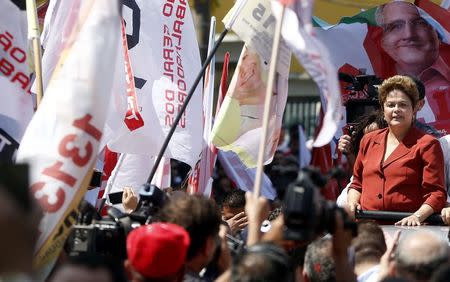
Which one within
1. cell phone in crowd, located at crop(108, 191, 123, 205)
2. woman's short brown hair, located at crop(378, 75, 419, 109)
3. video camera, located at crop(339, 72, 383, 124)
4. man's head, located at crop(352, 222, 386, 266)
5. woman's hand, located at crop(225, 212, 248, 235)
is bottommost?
woman's hand, located at crop(225, 212, 248, 235)

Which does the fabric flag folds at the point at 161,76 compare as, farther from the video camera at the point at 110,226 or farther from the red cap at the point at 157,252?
the red cap at the point at 157,252

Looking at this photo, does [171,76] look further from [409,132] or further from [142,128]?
[409,132]

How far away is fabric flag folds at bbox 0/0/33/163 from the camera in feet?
19.0

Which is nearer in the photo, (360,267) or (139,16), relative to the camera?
(360,267)

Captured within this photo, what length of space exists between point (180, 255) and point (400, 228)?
82.5 inches

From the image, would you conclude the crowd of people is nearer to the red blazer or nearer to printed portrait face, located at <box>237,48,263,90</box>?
the red blazer

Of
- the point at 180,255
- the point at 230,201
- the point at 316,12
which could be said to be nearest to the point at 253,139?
the point at 230,201

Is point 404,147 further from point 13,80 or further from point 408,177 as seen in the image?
→ point 13,80

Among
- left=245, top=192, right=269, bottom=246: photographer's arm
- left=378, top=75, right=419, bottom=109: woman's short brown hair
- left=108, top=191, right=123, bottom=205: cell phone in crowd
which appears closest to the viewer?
left=245, top=192, right=269, bottom=246: photographer's arm

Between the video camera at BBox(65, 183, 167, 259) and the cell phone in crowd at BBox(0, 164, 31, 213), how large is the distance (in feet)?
4.55

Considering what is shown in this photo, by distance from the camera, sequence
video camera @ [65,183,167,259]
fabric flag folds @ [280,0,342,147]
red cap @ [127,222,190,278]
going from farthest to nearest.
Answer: video camera @ [65,183,167,259]
fabric flag folds @ [280,0,342,147]
red cap @ [127,222,190,278]

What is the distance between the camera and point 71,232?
495 centimetres

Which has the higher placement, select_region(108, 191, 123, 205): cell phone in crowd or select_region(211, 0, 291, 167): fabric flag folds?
select_region(211, 0, 291, 167): fabric flag folds

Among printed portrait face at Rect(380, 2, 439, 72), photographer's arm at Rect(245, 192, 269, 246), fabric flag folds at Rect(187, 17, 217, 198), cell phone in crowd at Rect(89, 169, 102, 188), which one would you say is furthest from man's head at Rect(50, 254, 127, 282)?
printed portrait face at Rect(380, 2, 439, 72)
